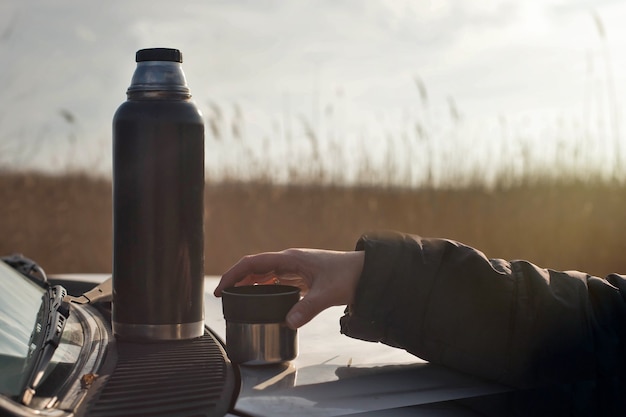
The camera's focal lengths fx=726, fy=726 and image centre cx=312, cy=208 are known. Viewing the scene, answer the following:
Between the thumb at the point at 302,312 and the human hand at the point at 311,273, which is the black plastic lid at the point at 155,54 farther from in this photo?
the thumb at the point at 302,312

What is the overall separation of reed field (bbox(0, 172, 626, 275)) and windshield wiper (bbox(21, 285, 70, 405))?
3590mm

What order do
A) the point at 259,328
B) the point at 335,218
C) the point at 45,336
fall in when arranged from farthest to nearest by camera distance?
the point at 335,218, the point at 259,328, the point at 45,336

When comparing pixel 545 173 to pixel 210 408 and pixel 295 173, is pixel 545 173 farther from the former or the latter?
pixel 210 408

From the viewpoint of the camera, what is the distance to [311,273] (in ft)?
4.10

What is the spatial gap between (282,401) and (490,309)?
18.0 inches

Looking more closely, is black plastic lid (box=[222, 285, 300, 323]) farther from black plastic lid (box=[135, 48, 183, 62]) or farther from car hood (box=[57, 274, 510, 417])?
black plastic lid (box=[135, 48, 183, 62])

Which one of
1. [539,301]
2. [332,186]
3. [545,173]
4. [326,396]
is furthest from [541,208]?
[326,396]

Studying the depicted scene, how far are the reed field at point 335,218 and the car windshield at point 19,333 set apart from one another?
354 cm

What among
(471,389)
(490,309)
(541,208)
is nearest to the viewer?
(471,389)

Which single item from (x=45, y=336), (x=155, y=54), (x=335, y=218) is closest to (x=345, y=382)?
(x=45, y=336)

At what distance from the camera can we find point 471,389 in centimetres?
109

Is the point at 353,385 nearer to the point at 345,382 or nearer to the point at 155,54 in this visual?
the point at 345,382

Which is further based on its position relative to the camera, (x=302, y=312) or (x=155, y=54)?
(x=155, y=54)

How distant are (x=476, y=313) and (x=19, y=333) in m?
0.71
